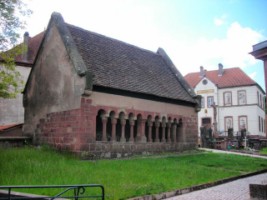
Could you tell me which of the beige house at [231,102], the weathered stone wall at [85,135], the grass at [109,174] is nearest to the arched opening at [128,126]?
the weathered stone wall at [85,135]

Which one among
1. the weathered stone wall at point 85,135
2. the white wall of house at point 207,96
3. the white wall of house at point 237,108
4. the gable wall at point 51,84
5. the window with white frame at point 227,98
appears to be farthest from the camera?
the white wall of house at point 207,96

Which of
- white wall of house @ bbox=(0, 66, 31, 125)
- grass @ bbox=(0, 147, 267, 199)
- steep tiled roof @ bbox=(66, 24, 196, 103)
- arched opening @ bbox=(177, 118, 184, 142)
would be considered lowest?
grass @ bbox=(0, 147, 267, 199)

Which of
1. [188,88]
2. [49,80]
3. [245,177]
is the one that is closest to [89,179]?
[245,177]

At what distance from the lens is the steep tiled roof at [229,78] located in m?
49.0

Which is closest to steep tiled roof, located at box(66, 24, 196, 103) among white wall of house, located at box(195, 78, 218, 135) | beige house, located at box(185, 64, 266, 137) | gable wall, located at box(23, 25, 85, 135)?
gable wall, located at box(23, 25, 85, 135)

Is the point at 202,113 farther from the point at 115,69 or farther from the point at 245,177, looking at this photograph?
the point at 245,177

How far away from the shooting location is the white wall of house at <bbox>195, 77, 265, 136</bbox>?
Result: 47656mm

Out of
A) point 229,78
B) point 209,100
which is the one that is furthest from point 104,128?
point 229,78

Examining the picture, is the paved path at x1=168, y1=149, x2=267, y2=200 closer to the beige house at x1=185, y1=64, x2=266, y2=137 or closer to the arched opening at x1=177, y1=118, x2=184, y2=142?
the arched opening at x1=177, y1=118, x2=184, y2=142

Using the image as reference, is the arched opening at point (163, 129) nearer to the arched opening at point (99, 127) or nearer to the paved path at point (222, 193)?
the arched opening at point (99, 127)

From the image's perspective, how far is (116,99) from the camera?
58.2 ft

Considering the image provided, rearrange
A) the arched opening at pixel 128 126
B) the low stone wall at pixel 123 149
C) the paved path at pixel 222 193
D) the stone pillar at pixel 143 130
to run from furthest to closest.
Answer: the stone pillar at pixel 143 130 < the arched opening at pixel 128 126 < the low stone wall at pixel 123 149 < the paved path at pixel 222 193

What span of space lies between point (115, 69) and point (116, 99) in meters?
2.42

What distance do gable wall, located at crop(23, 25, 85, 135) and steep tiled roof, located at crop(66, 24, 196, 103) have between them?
3.77 feet
